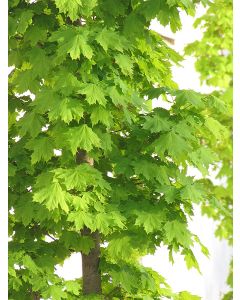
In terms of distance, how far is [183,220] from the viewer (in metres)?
3.02

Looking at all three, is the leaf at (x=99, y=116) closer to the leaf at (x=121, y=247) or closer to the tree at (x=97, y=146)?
the tree at (x=97, y=146)

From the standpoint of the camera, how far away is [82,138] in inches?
109

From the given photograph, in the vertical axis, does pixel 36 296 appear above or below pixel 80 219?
below

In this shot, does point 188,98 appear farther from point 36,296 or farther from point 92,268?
point 36,296

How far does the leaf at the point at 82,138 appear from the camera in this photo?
2.76m

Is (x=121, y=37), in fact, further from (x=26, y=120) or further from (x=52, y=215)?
(x=52, y=215)

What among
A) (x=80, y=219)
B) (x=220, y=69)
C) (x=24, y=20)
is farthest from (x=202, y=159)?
(x=220, y=69)

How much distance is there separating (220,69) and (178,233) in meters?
4.48

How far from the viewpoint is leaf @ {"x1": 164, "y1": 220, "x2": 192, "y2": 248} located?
288 centimetres

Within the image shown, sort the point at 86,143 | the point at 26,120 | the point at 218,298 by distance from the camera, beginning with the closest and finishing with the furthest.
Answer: the point at 86,143
the point at 26,120
the point at 218,298

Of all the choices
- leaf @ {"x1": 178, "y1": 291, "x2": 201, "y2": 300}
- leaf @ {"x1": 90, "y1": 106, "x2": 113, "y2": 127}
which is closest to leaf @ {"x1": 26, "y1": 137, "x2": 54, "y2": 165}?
leaf @ {"x1": 90, "y1": 106, "x2": 113, "y2": 127}

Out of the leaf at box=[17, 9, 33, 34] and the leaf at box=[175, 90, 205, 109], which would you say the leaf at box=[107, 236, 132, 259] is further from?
the leaf at box=[17, 9, 33, 34]

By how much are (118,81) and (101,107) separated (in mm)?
159

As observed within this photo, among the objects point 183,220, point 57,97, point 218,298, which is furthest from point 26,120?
point 218,298
